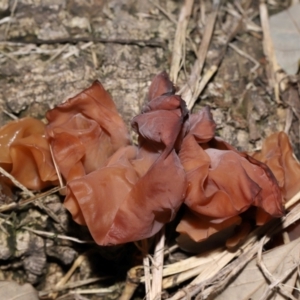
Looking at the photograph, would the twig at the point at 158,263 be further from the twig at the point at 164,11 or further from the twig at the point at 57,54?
the twig at the point at 164,11

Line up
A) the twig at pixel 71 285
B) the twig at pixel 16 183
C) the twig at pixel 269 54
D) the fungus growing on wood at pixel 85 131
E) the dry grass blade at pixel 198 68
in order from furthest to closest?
the twig at pixel 269 54
the dry grass blade at pixel 198 68
the twig at pixel 71 285
the twig at pixel 16 183
the fungus growing on wood at pixel 85 131

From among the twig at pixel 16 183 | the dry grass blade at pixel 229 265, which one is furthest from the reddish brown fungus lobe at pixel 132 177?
the dry grass blade at pixel 229 265

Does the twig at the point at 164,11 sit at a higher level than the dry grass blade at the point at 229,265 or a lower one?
higher

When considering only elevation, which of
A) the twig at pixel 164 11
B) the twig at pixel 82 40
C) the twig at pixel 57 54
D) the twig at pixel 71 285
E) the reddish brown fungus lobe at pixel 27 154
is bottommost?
the twig at pixel 71 285

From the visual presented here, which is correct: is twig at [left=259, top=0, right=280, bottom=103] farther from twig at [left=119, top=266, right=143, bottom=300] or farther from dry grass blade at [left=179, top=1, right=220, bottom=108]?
twig at [left=119, top=266, right=143, bottom=300]

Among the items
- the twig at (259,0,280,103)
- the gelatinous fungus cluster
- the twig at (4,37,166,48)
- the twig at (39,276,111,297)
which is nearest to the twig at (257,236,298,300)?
the gelatinous fungus cluster

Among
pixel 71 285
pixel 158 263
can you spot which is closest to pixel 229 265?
pixel 158 263

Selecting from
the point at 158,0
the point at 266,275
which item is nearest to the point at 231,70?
the point at 158,0

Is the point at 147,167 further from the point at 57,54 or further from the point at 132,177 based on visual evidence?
the point at 57,54
